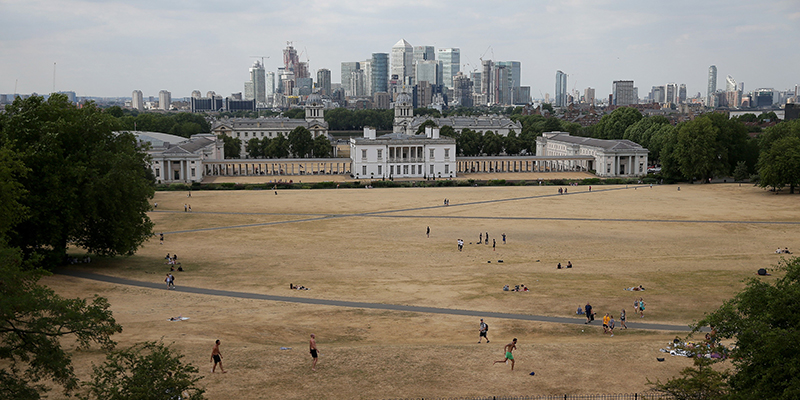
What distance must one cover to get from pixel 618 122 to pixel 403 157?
53.6 metres

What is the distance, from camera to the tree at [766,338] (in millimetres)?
17422

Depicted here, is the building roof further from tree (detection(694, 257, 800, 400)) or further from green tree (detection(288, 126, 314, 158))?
tree (detection(694, 257, 800, 400))

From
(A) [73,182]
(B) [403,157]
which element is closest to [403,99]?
(B) [403,157]

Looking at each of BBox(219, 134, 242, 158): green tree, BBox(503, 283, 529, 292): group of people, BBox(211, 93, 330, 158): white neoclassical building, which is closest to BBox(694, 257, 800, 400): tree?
BBox(503, 283, 529, 292): group of people

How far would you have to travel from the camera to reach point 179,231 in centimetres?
6319

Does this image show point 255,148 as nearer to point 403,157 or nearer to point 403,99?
point 403,157

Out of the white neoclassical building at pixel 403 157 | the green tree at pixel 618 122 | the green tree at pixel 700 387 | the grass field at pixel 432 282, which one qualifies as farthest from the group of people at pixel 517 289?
the green tree at pixel 618 122

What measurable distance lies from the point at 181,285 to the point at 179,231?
2289 cm

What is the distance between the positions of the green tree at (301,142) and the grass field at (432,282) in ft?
157

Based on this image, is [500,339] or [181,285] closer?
[500,339]

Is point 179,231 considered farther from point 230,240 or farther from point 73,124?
point 73,124

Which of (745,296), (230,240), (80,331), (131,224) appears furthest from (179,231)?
(745,296)

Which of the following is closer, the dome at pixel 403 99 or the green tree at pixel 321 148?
the green tree at pixel 321 148

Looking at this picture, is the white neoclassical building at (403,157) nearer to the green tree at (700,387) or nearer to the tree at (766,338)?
the green tree at (700,387)
